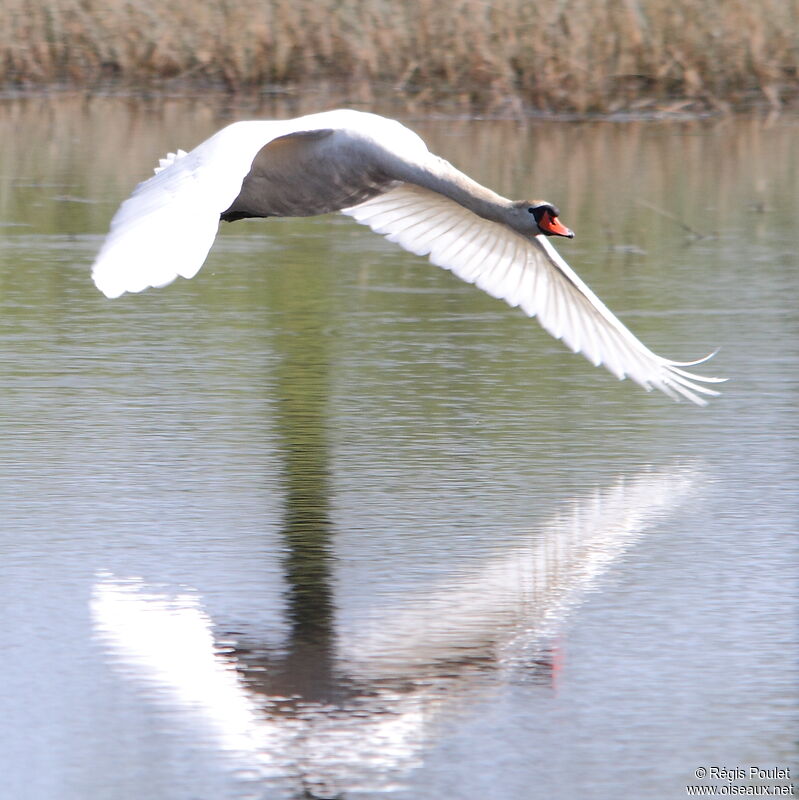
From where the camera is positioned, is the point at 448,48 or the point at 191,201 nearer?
the point at 191,201

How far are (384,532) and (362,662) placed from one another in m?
1.29

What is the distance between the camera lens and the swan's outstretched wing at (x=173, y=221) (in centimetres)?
531

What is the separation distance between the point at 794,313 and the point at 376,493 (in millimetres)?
3921

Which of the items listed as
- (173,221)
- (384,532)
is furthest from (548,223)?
(173,221)

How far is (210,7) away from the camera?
63.9 ft

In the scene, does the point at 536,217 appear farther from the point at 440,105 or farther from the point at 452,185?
the point at 440,105

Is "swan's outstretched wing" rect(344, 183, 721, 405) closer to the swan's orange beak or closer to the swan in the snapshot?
the swan

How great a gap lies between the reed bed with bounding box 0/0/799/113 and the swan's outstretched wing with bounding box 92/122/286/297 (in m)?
11.7

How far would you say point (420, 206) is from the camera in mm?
8445

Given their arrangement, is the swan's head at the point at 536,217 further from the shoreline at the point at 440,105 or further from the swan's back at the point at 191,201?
Result: the shoreline at the point at 440,105

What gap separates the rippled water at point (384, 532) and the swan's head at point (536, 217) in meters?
0.80

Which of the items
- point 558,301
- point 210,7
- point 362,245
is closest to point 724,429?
point 558,301

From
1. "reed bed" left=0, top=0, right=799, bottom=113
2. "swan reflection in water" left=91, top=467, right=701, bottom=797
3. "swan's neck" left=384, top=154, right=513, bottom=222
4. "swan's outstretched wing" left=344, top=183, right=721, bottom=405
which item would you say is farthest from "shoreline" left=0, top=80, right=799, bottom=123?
"swan reflection in water" left=91, top=467, right=701, bottom=797

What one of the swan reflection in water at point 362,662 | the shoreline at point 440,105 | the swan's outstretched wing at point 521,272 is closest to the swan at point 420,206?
the swan's outstretched wing at point 521,272
